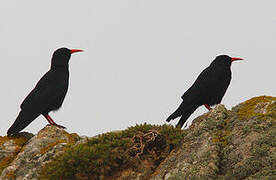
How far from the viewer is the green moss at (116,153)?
5.25 metres

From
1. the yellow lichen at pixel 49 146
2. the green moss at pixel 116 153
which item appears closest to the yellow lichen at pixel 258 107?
the green moss at pixel 116 153

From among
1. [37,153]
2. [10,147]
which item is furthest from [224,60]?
[10,147]

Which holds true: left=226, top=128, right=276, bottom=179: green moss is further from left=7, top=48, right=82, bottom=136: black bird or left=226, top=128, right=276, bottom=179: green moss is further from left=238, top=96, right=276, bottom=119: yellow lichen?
left=7, top=48, right=82, bottom=136: black bird

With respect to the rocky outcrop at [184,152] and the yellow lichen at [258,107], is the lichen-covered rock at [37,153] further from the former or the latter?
the yellow lichen at [258,107]

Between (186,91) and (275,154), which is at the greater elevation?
(186,91)

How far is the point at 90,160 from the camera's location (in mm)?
5293

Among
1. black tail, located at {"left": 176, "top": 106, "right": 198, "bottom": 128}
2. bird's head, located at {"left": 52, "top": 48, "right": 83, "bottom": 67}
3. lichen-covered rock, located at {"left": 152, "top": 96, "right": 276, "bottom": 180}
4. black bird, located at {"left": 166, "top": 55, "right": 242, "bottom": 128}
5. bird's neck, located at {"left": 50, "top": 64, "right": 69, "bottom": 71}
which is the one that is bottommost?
lichen-covered rock, located at {"left": 152, "top": 96, "right": 276, "bottom": 180}

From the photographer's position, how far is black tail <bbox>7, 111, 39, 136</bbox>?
26.7 feet

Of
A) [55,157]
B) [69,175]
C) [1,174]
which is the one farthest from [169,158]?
[1,174]

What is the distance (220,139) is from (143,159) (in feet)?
4.15

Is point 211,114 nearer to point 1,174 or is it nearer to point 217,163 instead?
point 217,163

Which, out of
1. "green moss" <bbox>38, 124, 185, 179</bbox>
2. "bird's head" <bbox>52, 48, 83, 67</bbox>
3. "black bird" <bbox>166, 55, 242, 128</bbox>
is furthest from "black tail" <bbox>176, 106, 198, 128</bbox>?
"bird's head" <bbox>52, 48, 83, 67</bbox>

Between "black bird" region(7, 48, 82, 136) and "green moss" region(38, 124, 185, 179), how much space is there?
361 cm

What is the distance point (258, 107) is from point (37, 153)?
4178 millimetres
